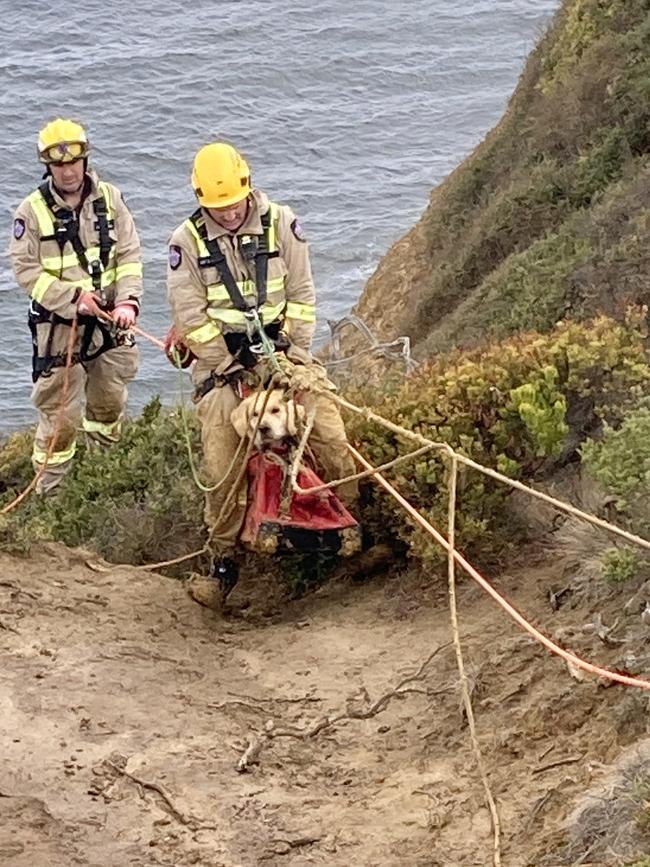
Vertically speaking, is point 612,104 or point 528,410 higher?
point 612,104

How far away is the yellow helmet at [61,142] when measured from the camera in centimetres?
896

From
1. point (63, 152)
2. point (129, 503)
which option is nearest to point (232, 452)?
point (129, 503)

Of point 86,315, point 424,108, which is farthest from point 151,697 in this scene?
point 424,108

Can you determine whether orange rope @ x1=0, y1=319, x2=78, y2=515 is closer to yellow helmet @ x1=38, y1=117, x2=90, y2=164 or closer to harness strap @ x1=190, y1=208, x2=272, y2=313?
yellow helmet @ x1=38, y1=117, x2=90, y2=164

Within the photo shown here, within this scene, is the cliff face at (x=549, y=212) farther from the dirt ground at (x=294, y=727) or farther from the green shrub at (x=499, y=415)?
the dirt ground at (x=294, y=727)

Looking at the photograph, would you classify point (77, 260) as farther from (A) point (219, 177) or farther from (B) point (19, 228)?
(A) point (219, 177)

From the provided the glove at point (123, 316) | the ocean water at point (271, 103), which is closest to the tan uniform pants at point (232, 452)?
the glove at point (123, 316)

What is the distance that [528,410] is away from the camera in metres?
7.57

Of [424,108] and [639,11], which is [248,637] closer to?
[639,11]

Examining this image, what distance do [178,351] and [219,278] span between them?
66 cm

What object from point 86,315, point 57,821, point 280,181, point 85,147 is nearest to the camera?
point 57,821

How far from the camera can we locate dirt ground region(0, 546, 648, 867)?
5461mm

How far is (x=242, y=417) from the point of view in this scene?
25.6 ft

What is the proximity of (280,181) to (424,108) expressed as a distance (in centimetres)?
540
